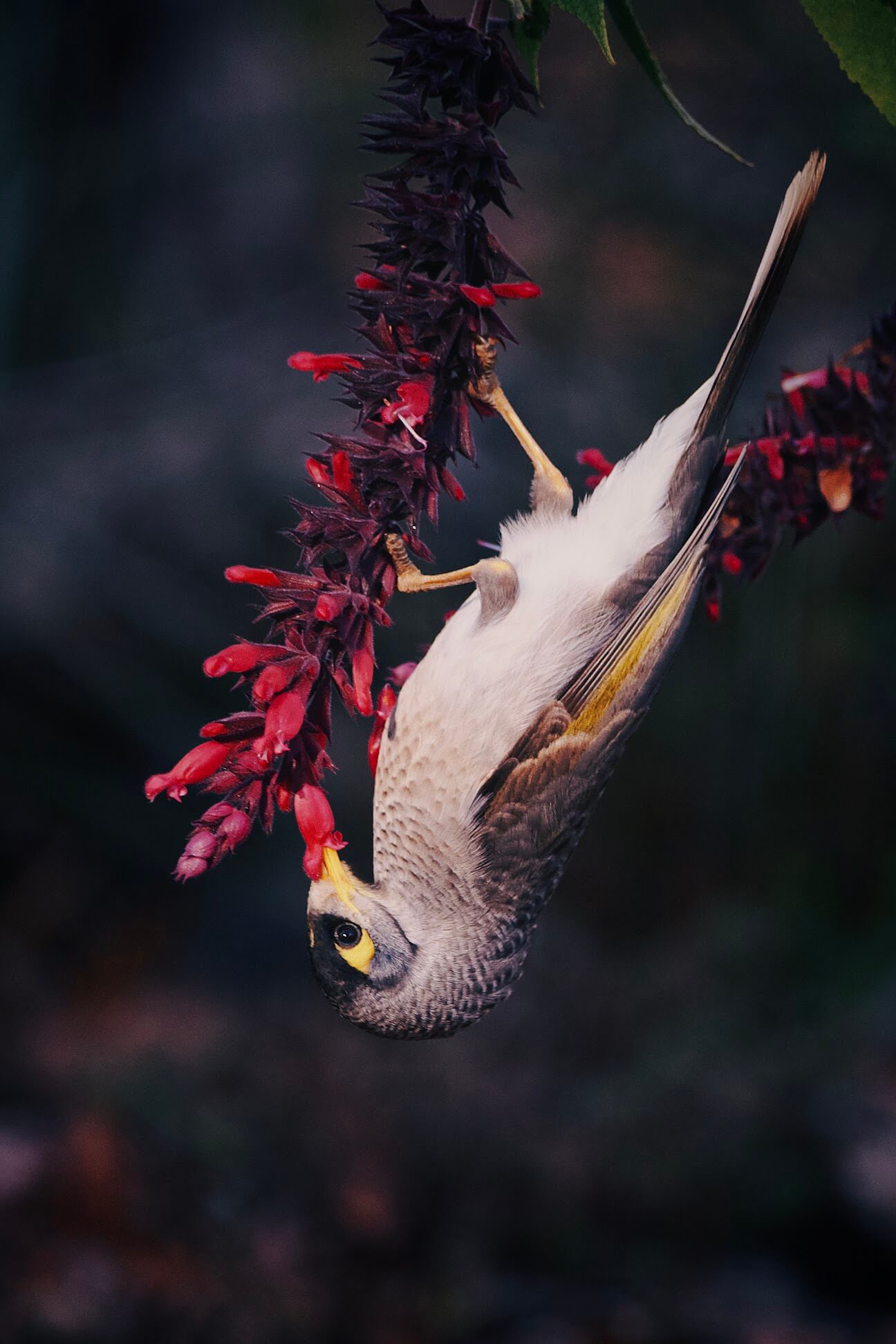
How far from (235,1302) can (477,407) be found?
3.85 meters

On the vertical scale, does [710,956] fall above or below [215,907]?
below

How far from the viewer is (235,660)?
1.26m

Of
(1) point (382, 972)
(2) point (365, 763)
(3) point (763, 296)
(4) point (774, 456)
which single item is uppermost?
(3) point (763, 296)

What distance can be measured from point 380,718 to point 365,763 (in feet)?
12.8

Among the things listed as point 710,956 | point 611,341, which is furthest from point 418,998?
point 611,341

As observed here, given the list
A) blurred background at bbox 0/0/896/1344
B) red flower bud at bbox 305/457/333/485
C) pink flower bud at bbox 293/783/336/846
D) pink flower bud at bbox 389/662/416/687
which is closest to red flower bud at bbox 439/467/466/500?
red flower bud at bbox 305/457/333/485

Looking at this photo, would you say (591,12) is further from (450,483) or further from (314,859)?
(314,859)

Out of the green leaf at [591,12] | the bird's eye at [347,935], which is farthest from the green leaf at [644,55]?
the bird's eye at [347,935]

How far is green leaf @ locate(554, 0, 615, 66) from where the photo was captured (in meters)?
1.00

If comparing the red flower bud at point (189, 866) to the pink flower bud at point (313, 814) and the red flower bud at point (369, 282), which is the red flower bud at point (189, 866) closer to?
the pink flower bud at point (313, 814)

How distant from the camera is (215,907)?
5863 mm

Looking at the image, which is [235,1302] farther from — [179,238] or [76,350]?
[179,238]

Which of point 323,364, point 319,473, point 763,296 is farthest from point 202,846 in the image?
point 763,296

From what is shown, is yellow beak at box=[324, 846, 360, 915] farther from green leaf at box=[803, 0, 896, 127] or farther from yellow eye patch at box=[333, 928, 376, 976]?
green leaf at box=[803, 0, 896, 127]
